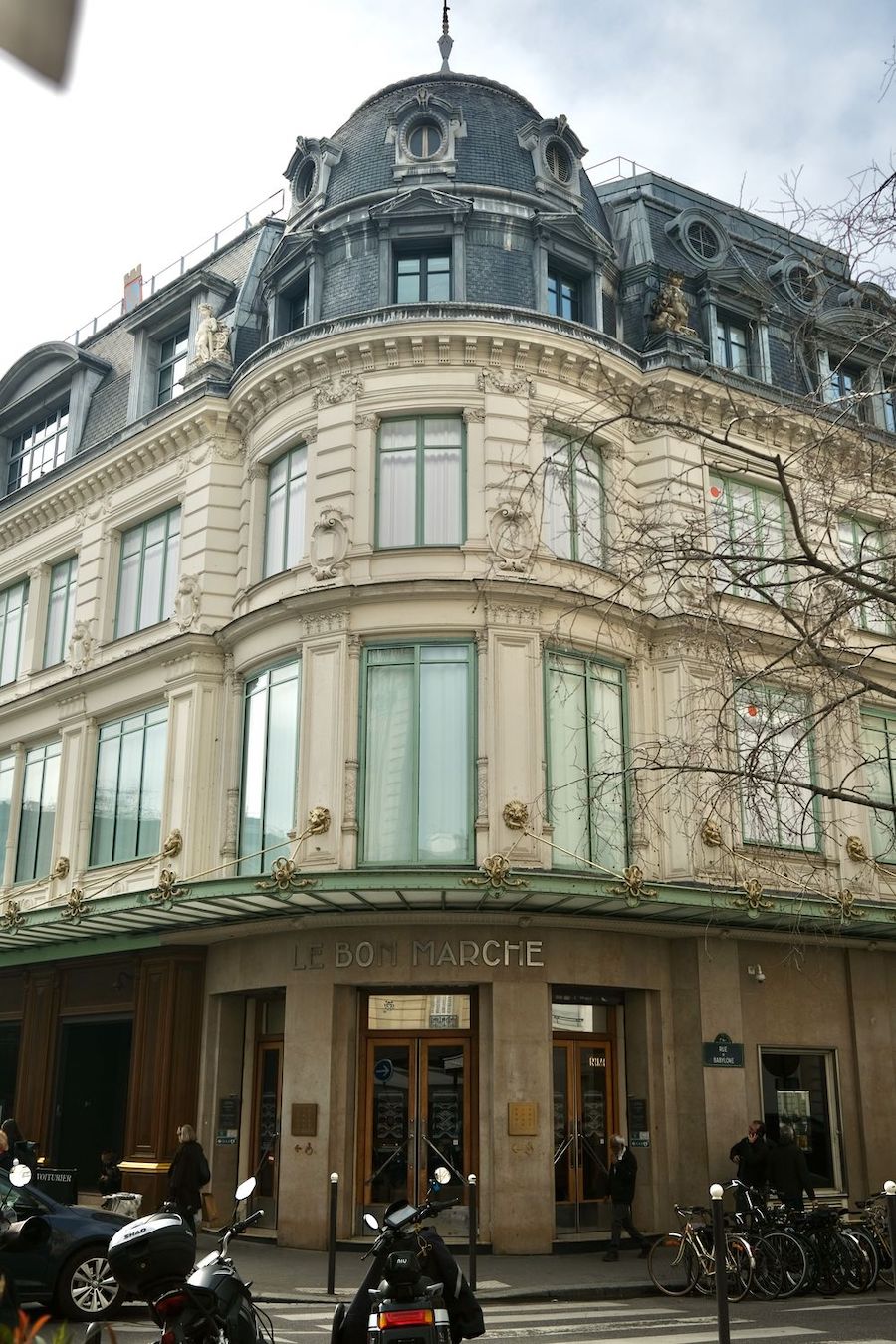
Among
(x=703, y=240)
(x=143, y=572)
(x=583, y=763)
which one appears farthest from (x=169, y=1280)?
(x=703, y=240)

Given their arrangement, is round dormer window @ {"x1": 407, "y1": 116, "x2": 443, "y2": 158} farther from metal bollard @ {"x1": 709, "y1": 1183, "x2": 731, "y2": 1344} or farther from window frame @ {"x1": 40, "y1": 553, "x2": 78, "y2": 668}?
metal bollard @ {"x1": 709, "y1": 1183, "x2": 731, "y2": 1344}

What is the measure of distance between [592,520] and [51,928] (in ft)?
37.9

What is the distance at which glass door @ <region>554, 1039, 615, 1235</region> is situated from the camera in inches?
797

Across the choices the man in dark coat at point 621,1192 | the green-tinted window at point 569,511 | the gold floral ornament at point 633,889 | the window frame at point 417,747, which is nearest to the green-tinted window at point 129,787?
the window frame at point 417,747

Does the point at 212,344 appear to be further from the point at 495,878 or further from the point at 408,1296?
the point at 408,1296

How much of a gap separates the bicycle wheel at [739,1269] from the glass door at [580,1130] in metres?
4.87

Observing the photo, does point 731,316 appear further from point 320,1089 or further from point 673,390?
point 320,1089

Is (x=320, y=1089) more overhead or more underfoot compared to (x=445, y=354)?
more underfoot

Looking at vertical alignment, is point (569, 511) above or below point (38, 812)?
above

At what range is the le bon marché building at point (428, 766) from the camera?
797 inches

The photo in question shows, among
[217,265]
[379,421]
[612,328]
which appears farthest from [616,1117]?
[217,265]

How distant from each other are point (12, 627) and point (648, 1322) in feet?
73.5

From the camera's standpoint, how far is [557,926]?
816 inches

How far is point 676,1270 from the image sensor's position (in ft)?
56.3
